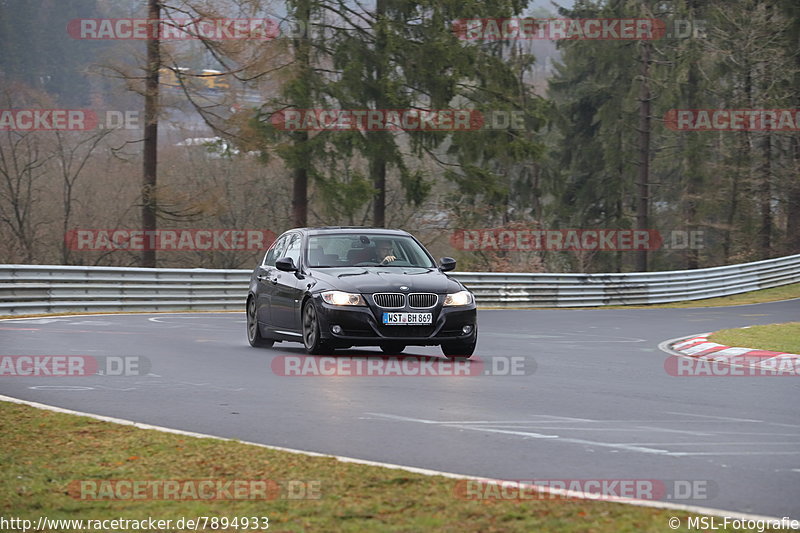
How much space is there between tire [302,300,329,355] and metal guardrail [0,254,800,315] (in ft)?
39.3

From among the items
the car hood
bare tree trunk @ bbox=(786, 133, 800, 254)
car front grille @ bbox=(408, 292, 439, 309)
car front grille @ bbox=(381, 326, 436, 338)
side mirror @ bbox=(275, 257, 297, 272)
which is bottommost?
car front grille @ bbox=(381, 326, 436, 338)

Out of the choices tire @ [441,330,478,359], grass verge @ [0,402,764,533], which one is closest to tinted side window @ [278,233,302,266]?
tire @ [441,330,478,359]

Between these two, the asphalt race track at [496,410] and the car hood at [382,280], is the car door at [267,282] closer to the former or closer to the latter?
the asphalt race track at [496,410]

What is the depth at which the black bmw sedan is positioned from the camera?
46.8 feet

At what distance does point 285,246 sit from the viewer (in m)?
17.1

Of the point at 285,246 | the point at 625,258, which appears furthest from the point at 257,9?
the point at 625,258

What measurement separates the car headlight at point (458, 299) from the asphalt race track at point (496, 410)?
763mm

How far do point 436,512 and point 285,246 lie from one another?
11318 mm

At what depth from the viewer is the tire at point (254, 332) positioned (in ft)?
55.6

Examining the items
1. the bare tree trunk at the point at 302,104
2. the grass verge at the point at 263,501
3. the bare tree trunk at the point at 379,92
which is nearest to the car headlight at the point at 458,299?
the grass verge at the point at 263,501

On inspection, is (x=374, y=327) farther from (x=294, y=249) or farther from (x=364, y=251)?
(x=294, y=249)

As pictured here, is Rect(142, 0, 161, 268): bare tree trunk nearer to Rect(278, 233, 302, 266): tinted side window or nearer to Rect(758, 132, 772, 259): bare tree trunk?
Rect(278, 233, 302, 266): tinted side window

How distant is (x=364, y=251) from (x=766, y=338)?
23.1ft

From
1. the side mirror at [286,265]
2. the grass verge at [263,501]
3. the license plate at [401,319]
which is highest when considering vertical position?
the side mirror at [286,265]
